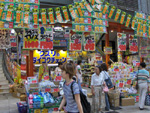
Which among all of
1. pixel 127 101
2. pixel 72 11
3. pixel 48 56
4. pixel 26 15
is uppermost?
pixel 72 11

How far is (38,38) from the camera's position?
7.16 meters

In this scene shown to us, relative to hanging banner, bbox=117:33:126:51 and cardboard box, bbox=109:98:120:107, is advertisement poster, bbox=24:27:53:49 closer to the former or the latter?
cardboard box, bbox=109:98:120:107

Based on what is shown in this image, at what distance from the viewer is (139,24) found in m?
9.34

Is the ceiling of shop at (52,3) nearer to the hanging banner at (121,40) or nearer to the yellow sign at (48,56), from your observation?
the hanging banner at (121,40)

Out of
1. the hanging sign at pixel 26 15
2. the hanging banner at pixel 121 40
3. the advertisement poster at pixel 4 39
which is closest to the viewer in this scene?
the hanging sign at pixel 26 15

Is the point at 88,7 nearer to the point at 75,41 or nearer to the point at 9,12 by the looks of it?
the point at 75,41

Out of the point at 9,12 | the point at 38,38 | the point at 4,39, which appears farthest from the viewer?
the point at 4,39

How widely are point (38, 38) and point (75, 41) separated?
1845mm

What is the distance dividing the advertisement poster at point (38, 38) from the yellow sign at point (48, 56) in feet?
23.9

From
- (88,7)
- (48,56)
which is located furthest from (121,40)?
(48,56)

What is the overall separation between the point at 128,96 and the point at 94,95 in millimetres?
2437

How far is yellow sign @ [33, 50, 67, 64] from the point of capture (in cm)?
1435

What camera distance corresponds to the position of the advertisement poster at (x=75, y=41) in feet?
26.8

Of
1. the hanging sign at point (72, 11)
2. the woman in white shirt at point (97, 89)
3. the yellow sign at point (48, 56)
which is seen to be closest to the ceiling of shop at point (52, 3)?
the hanging sign at point (72, 11)
